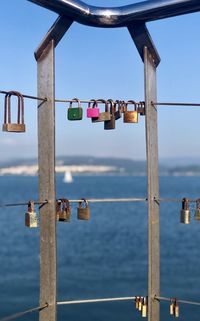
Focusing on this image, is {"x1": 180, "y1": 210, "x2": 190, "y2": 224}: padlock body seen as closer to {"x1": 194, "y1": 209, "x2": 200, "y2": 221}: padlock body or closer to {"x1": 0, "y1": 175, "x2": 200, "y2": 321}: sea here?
{"x1": 194, "y1": 209, "x2": 200, "y2": 221}: padlock body

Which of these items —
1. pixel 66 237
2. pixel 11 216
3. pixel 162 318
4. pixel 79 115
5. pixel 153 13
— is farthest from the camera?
pixel 11 216

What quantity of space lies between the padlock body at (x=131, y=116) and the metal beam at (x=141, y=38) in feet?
1.41

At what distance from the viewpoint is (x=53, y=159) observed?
4141 millimetres

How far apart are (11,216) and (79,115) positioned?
48513mm

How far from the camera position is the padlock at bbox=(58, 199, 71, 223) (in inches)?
167

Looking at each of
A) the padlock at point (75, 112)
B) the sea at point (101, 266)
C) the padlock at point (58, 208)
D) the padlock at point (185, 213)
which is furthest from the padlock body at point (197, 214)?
the padlock at point (75, 112)

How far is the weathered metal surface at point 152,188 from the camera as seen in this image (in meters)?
4.38

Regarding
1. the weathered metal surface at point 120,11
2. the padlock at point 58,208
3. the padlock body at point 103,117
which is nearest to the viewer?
the weathered metal surface at point 120,11

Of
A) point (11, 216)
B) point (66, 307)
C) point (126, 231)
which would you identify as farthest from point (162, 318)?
point (11, 216)

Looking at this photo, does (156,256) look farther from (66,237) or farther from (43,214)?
(66,237)

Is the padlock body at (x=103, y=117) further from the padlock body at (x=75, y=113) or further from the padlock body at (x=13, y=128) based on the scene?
the padlock body at (x=13, y=128)

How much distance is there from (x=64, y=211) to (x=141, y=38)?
4.61ft

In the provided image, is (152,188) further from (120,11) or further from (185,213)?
(120,11)

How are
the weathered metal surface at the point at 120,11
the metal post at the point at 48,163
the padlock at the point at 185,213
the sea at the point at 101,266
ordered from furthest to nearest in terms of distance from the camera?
1. the sea at the point at 101,266
2. the padlock at the point at 185,213
3. the metal post at the point at 48,163
4. the weathered metal surface at the point at 120,11
